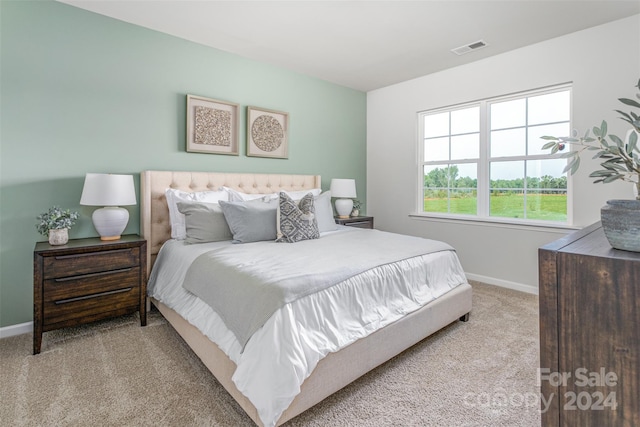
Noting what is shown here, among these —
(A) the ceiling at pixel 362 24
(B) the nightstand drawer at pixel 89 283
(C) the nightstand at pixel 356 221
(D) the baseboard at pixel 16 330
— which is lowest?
(D) the baseboard at pixel 16 330

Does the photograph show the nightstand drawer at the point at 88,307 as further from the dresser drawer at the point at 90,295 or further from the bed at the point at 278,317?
the bed at the point at 278,317

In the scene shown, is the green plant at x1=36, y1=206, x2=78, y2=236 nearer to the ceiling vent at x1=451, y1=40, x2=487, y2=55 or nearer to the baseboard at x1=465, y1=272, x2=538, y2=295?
the ceiling vent at x1=451, y1=40, x2=487, y2=55

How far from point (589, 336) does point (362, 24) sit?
2933 millimetres

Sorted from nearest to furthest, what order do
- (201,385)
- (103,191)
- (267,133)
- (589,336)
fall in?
(589,336) → (201,385) → (103,191) → (267,133)

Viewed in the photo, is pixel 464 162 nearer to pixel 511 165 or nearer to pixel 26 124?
pixel 511 165

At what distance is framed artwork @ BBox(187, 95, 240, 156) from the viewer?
3229 mm

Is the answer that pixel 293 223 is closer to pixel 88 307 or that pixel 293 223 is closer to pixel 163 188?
pixel 163 188

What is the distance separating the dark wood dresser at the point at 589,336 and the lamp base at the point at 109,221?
2842 millimetres

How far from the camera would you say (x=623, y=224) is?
816 mm

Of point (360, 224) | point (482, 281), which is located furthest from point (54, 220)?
point (482, 281)

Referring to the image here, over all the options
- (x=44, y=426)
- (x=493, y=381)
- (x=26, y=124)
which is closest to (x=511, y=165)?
(x=493, y=381)

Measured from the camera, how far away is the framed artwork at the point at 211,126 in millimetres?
3229

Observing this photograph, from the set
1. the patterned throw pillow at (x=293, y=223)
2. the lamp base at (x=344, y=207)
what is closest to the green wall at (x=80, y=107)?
the patterned throw pillow at (x=293, y=223)

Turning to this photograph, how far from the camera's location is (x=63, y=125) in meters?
2.61
